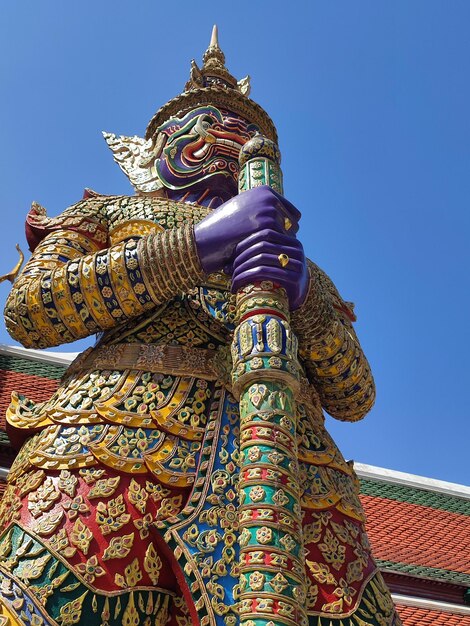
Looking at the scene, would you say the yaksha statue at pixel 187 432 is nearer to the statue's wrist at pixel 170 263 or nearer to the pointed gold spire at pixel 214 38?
the statue's wrist at pixel 170 263

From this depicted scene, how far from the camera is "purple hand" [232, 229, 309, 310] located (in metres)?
2.86

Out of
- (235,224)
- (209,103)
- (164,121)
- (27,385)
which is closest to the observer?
(235,224)

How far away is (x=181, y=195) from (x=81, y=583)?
2.29 meters

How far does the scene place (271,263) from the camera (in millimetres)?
2875

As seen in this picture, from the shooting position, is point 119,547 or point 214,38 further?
point 214,38

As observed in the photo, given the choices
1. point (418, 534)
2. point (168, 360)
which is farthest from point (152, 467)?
point (418, 534)

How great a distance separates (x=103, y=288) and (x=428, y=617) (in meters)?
3.64

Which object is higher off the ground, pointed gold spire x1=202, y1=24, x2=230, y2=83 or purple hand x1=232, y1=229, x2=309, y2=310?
pointed gold spire x1=202, y1=24, x2=230, y2=83

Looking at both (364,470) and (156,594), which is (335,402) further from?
(364,470)

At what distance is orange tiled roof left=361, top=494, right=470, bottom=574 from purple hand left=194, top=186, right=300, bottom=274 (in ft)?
11.1

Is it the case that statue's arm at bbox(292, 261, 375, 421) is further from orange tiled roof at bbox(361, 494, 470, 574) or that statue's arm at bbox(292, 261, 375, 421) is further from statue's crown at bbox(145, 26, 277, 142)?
orange tiled roof at bbox(361, 494, 470, 574)

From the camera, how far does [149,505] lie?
264 centimetres

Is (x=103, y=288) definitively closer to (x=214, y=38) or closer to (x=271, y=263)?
(x=271, y=263)

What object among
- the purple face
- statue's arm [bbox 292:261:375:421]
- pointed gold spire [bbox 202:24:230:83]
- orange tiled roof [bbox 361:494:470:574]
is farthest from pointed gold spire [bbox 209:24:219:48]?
orange tiled roof [bbox 361:494:470:574]
